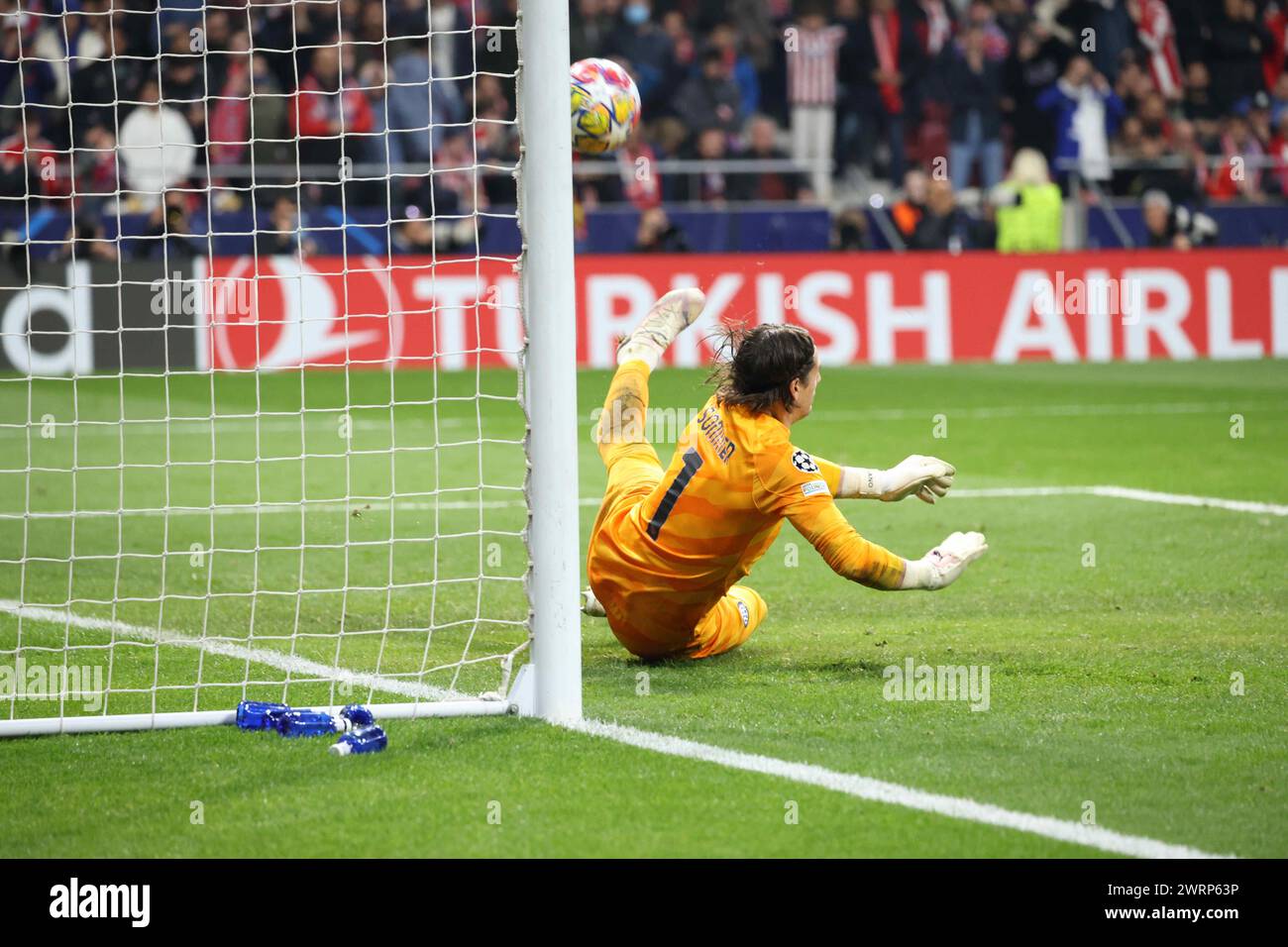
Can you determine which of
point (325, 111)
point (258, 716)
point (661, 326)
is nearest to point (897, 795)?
point (258, 716)

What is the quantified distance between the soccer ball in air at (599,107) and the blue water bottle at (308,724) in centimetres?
279

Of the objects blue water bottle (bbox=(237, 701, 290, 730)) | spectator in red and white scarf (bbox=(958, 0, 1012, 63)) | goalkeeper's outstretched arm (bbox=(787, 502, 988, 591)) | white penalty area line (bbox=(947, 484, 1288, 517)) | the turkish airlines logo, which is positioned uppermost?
spectator in red and white scarf (bbox=(958, 0, 1012, 63))

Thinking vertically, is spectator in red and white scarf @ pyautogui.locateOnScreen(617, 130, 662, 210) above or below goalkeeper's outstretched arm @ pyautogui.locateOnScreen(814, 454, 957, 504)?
above

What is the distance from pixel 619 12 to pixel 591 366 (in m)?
6.71

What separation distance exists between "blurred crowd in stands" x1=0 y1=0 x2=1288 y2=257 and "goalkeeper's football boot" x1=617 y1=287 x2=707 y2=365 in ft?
37.6

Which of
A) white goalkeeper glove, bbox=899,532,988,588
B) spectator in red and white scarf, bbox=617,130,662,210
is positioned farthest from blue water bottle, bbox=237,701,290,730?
spectator in red and white scarf, bbox=617,130,662,210

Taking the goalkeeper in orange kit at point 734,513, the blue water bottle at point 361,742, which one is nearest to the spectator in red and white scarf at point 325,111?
the goalkeeper in orange kit at point 734,513

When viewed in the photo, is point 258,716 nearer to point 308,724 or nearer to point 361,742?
point 308,724

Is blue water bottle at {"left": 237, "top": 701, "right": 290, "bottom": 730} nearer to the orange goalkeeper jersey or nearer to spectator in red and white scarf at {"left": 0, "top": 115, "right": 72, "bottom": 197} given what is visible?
the orange goalkeeper jersey

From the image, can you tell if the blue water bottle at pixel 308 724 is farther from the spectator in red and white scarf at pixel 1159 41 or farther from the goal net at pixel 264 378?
the spectator in red and white scarf at pixel 1159 41

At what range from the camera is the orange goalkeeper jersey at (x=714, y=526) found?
19.3 ft

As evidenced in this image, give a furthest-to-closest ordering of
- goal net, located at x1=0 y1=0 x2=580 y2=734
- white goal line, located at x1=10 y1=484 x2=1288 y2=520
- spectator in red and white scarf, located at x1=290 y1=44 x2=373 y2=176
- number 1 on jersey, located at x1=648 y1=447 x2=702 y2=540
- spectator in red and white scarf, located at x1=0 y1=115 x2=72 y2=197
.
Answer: spectator in red and white scarf, located at x1=290 y1=44 x2=373 y2=176 → spectator in red and white scarf, located at x1=0 y1=115 x2=72 y2=197 → white goal line, located at x1=10 y1=484 x2=1288 y2=520 → goal net, located at x1=0 y1=0 x2=580 y2=734 → number 1 on jersey, located at x1=648 y1=447 x2=702 y2=540

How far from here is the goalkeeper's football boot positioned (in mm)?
6973
